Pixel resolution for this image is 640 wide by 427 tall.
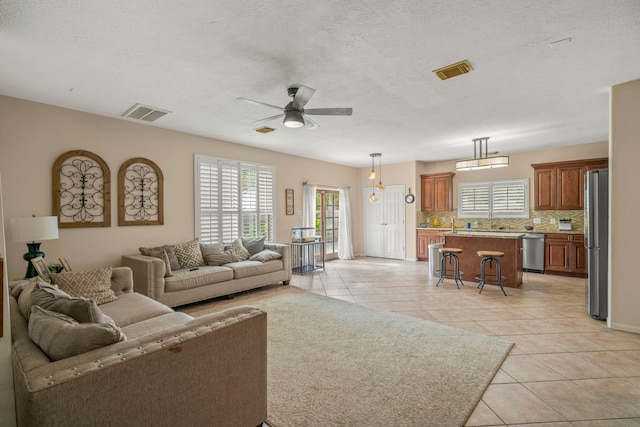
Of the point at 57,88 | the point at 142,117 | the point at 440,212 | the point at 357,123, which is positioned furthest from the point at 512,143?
the point at 57,88

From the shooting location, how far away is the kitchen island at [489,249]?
5441mm

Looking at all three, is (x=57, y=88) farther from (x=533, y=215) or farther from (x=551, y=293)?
(x=533, y=215)

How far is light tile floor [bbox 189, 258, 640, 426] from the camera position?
212 cm

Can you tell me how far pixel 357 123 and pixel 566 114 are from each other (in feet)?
9.92

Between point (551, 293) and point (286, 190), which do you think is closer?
point (551, 293)

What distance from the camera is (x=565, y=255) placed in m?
6.42

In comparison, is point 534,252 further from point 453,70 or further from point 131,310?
point 131,310

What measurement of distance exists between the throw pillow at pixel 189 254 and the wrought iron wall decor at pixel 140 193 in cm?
55

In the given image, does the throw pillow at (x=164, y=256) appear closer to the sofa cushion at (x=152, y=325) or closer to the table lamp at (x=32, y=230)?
the table lamp at (x=32, y=230)

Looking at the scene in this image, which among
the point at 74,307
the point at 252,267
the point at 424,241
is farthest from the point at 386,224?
the point at 74,307

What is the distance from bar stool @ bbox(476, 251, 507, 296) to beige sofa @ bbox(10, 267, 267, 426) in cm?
449

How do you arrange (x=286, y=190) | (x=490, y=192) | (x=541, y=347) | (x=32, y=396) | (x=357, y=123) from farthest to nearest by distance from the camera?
(x=490, y=192) → (x=286, y=190) → (x=357, y=123) → (x=541, y=347) → (x=32, y=396)

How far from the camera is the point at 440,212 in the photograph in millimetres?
8656

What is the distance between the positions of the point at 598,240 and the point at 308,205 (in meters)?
5.42
